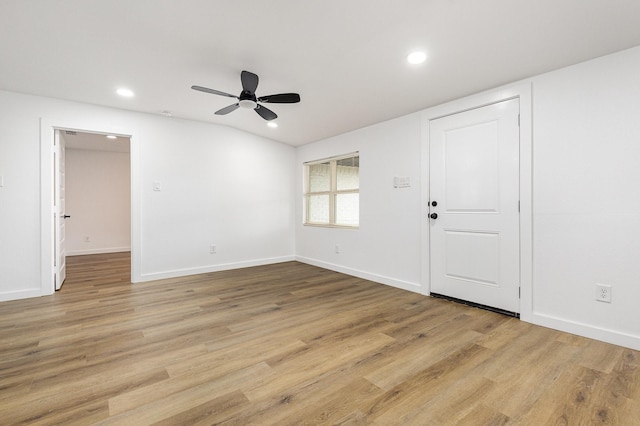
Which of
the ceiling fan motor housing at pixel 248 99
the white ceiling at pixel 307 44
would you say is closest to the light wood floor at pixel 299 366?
the ceiling fan motor housing at pixel 248 99

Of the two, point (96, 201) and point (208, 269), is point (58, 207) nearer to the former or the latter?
point (208, 269)

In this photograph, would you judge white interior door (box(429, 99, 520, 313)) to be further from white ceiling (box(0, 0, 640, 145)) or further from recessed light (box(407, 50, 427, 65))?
recessed light (box(407, 50, 427, 65))

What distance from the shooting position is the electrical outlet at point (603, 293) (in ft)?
7.34

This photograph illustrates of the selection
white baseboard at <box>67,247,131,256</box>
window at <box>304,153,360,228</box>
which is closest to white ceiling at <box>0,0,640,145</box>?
window at <box>304,153,360,228</box>

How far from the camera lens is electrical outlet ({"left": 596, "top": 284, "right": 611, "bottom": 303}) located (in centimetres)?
224

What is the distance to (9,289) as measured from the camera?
3312mm

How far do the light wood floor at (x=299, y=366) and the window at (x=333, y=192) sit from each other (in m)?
1.85

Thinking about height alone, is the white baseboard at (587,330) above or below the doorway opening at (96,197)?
below

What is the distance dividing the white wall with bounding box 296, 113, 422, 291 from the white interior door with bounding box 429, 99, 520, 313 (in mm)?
263

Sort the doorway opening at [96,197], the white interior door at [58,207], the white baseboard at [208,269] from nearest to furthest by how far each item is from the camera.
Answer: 1. the white interior door at [58,207]
2. the white baseboard at [208,269]
3. the doorway opening at [96,197]

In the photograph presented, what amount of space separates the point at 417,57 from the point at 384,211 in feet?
6.66

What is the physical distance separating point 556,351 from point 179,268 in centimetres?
447

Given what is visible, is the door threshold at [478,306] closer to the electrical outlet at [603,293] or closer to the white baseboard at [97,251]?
the electrical outlet at [603,293]

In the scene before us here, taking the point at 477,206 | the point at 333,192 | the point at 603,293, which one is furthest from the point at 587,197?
the point at 333,192
